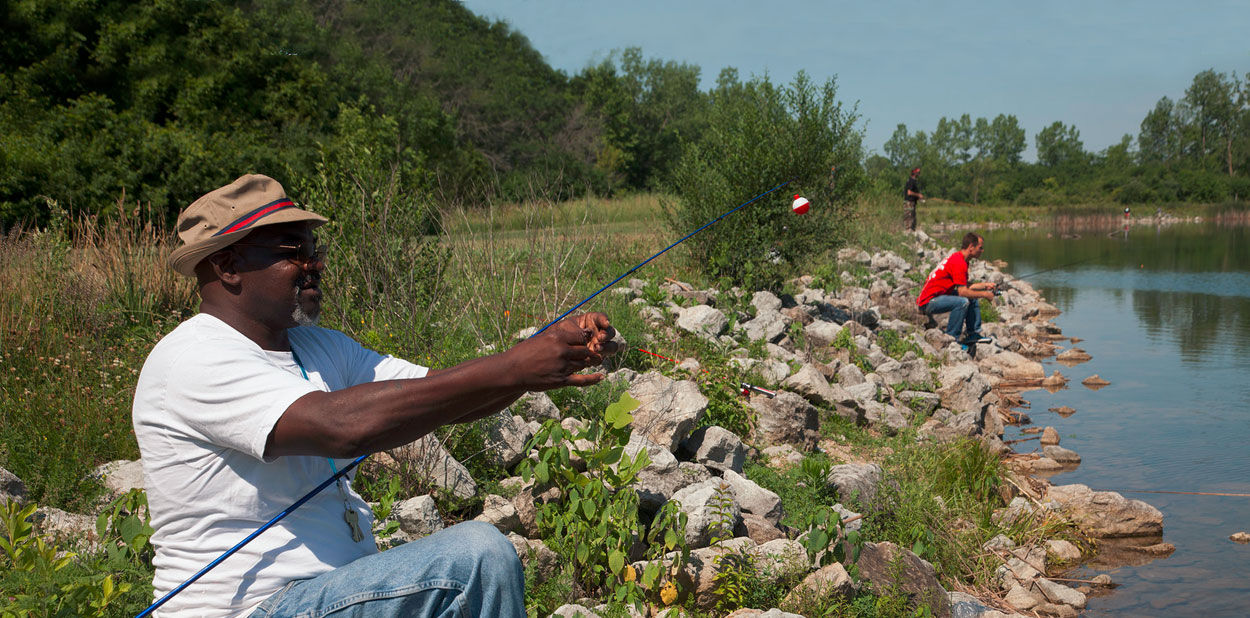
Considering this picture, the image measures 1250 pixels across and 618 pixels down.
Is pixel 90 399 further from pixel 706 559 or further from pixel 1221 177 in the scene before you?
pixel 1221 177

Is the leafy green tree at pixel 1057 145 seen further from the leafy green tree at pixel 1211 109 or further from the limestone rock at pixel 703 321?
the limestone rock at pixel 703 321

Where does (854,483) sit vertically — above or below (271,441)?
below

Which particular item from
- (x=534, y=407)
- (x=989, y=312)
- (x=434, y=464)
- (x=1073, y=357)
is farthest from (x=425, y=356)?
(x=989, y=312)

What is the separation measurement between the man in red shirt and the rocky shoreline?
0.29 m

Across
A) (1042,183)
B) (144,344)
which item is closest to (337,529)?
(144,344)

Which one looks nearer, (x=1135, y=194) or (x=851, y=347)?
(x=851, y=347)

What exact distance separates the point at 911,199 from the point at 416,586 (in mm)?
22302

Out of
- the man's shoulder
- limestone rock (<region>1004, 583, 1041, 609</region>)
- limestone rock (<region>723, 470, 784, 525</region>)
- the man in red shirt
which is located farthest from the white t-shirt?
the man in red shirt

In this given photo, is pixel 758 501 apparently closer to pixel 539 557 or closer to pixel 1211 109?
pixel 539 557

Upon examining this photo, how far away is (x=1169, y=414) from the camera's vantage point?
9.44m

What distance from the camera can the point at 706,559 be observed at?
13.2 feet

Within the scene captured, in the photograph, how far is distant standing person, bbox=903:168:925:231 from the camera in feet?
72.0

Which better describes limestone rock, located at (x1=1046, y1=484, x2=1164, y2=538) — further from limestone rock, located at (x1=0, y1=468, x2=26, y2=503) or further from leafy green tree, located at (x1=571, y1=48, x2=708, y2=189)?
leafy green tree, located at (x1=571, y1=48, x2=708, y2=189)

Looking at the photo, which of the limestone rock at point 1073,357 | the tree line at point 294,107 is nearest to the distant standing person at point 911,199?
the tree line at point 294,107
